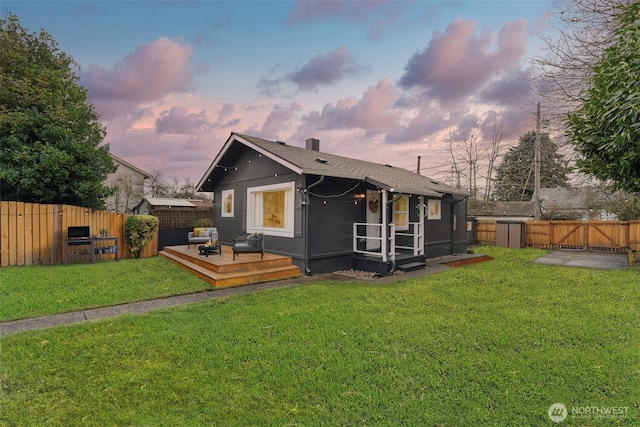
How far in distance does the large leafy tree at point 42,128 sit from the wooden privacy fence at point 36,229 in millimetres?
1893

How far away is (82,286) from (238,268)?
3170 mm

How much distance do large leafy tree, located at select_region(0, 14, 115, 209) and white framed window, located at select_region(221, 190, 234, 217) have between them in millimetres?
4753

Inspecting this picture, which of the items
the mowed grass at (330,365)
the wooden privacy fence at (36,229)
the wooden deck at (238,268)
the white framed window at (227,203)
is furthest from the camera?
the white framed window at (227,203)

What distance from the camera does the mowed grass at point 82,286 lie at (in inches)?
203

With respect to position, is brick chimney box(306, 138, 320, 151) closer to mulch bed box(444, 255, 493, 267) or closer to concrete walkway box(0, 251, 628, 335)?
concrete walkway box(0, 251, 628, 335)

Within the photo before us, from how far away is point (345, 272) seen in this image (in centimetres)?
846

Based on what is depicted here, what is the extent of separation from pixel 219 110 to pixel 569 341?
1236 cm

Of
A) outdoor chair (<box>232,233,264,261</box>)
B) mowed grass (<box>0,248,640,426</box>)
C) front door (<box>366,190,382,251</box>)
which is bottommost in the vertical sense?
mowed grass (<box>0,248,640,426</box>)

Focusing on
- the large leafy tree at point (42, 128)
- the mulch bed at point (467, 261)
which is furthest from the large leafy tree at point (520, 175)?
the large leafy tree at point (42, 128)

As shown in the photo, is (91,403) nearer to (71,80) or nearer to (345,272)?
(345,272)

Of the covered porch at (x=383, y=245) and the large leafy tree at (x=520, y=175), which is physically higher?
the large leafy tree at (x=520, y=175)

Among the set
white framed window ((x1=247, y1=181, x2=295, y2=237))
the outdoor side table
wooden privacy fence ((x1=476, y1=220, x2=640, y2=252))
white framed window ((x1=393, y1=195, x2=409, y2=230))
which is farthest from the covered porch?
wooden privacy fence ((x1=476, y1=220, x2=640, y2=252))

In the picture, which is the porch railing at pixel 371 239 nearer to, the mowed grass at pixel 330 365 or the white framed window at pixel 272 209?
the white framed window at pixel 272 209

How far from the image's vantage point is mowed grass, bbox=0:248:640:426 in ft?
7.95
